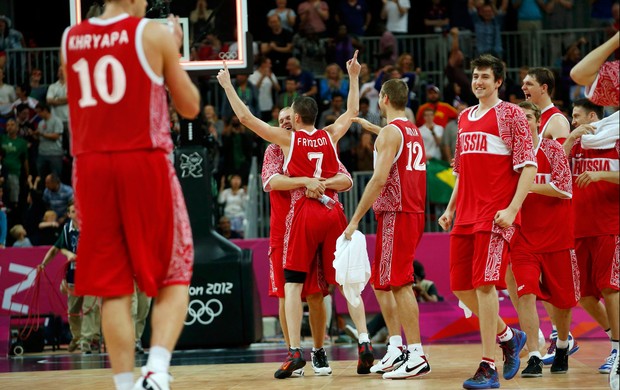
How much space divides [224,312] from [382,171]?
393cm

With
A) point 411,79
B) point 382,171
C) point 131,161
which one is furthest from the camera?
point 411,79

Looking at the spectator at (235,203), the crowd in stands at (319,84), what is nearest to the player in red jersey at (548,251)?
the crowd in stands at (319,84)

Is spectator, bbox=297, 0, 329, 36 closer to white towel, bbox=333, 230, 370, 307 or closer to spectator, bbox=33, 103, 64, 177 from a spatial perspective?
spectator, bbox=33, 103, 64, 177

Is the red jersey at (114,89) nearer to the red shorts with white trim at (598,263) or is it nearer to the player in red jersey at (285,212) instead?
the player in red jersey at (285,212)

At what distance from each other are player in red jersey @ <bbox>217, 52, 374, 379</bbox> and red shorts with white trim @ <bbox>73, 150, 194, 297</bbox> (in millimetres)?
3575

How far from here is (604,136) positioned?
7152mm

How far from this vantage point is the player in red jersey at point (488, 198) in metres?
7.03

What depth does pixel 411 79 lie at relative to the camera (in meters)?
17.9

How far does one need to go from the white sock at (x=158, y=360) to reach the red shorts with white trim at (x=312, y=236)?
3642mm

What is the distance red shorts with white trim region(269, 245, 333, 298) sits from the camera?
28.5ft

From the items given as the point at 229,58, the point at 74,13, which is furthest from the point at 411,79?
the point at 74,13

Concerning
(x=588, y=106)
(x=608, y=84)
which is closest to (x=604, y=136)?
(x=608, y=84)

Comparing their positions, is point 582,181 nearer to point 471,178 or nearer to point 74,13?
point 471,178

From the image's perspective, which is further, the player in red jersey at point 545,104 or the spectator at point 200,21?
the spectator at point 200,21
